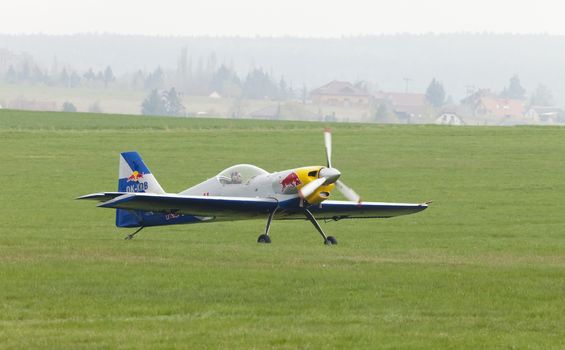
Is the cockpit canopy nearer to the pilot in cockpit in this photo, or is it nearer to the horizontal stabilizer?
the pilot in cockpit

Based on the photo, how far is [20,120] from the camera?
76.2 meters

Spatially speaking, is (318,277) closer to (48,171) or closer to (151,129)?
(48,171)

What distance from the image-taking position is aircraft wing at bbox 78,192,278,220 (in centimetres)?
2450

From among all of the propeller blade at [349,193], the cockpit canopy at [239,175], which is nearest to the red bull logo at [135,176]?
the cockpit canopy at [239,175]

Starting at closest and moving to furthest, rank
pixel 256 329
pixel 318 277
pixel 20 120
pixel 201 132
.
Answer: pixel 256 329, pixel 318 277, pixel 201 132, pixel 20 120

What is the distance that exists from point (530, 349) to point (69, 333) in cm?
461

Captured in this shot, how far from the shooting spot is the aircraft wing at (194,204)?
80.4 ft

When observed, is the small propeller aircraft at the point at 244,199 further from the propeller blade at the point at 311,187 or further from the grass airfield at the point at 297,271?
the grass airfield at the point at 297,271

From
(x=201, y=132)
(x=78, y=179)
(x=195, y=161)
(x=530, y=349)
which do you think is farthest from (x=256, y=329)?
(x=201, y=132)

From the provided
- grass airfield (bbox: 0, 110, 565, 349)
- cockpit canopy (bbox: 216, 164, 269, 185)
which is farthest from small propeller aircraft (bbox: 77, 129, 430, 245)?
grass airfield (bbox: 0, 110, 565, 349)

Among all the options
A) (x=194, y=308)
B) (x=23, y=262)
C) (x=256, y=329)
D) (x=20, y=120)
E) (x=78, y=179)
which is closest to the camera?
(x=256, y=329)

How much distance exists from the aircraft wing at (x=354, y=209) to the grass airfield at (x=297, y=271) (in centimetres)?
64

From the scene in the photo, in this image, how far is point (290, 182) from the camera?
25750 mm

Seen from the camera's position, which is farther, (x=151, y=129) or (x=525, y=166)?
(x=151, y=129)
